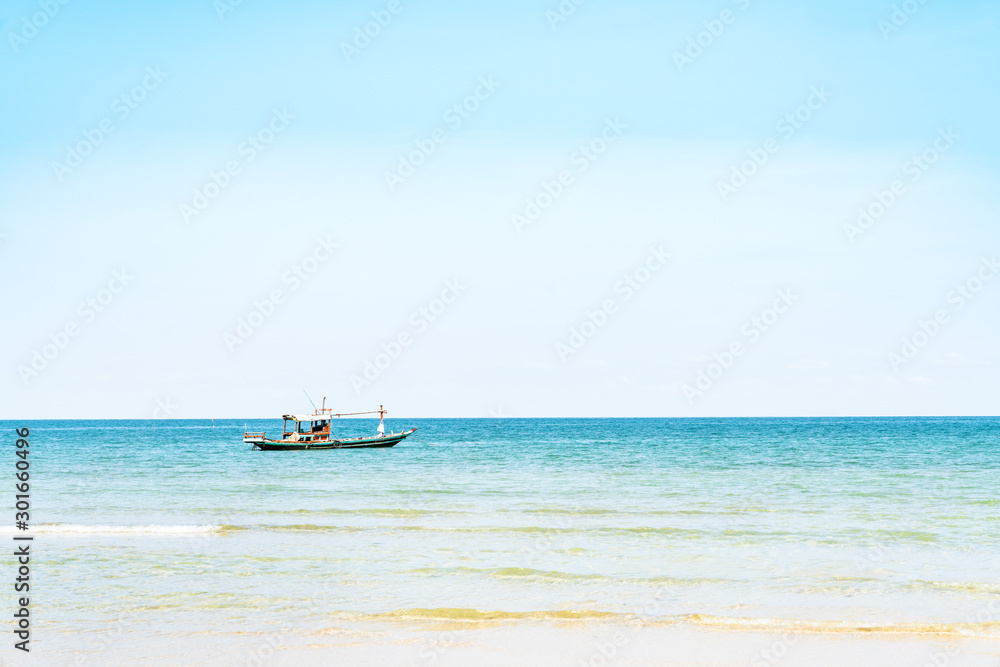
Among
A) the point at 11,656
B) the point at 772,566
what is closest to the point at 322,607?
the point at 11,656

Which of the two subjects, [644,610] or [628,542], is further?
[628,542]

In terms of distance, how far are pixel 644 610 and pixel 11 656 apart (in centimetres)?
840

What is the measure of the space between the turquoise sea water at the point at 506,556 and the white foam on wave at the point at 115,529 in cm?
8

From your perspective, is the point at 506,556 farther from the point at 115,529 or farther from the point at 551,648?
the point at 115,529

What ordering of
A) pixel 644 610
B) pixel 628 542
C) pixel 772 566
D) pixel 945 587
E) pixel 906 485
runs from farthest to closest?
pixel 906 485, pixel 628 542, pixel 772 566, pixel 945 587, pixel 644 610

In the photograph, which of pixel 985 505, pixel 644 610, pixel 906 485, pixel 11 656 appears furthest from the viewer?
pixel 906 485

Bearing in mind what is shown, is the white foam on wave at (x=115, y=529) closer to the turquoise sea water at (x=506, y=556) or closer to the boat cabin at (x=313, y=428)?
the turquoise sea water at (x=506, y=556)

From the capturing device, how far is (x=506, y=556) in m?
16.3

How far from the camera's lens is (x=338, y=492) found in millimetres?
29781

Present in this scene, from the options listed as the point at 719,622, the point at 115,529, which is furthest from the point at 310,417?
the point at 719,622

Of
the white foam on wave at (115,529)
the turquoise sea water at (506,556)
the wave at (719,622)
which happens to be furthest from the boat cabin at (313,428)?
the wave at (719,622)

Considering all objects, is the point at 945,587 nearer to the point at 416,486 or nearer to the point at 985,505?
the point at 985,505

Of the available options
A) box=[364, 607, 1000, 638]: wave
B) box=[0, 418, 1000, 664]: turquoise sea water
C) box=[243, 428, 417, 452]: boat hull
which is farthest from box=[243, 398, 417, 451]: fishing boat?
box=[364, 607, 1000, 638]: wave

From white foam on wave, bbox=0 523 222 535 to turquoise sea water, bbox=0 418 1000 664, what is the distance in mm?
79
